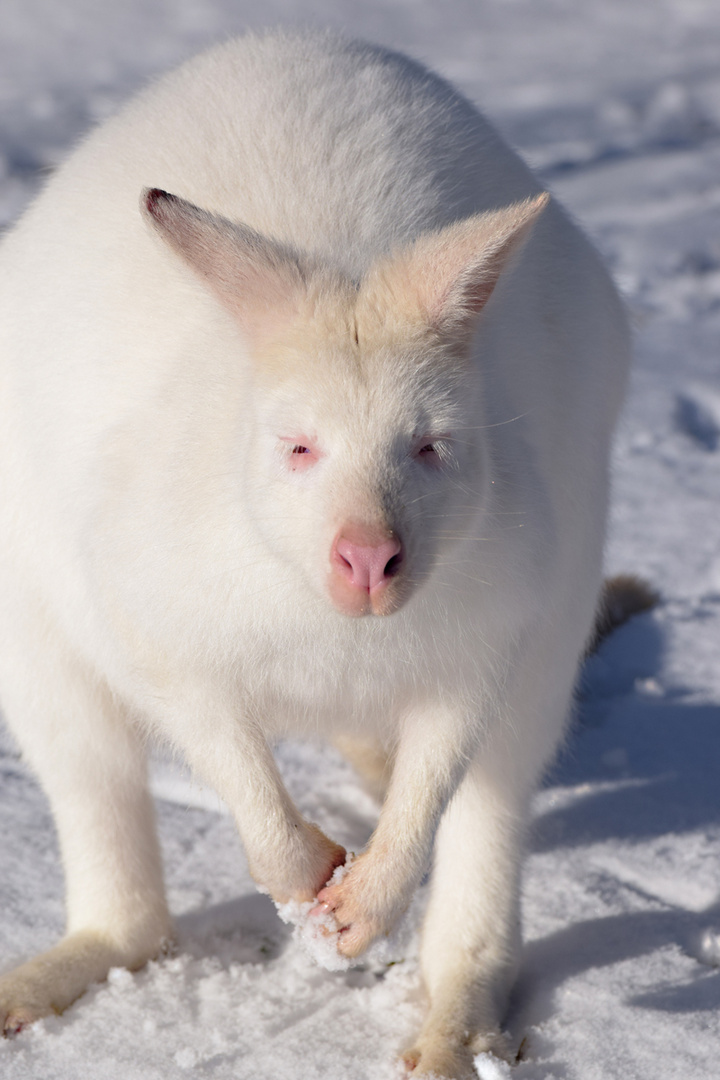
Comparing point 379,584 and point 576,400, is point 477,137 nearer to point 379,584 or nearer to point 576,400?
point 576,400

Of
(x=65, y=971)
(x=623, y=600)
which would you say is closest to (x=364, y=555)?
(x=65, y=971)

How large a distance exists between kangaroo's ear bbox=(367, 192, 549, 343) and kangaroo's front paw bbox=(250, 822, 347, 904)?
3.36 feet

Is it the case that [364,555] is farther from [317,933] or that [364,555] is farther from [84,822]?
[84,822]

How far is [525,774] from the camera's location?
2.81 meters

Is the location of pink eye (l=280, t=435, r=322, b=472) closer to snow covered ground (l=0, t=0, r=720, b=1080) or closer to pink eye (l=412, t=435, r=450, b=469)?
pink eye (l=412, t=435, r=450, b=469)

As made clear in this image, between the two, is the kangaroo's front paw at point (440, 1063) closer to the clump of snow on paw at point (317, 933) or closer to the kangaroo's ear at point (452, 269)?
the clump of snow on paw at point (317, 933)

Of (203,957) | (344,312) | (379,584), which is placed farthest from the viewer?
(203,957)

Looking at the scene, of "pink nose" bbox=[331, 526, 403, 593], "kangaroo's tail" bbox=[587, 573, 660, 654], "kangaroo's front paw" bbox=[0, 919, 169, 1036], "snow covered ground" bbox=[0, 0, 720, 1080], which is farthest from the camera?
"kangaroo's tail" bbox=[587, 573, 660, 654]

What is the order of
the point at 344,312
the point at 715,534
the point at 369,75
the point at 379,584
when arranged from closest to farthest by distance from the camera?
the point at 379,584 → the point at 344,312 → the point at 369,75 → the point at 715,534

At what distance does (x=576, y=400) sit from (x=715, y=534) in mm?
2316

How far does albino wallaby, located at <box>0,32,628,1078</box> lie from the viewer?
2102mm

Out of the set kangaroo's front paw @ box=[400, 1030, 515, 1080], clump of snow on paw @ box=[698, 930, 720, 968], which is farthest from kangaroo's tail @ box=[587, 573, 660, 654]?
kangaroo's front paw @ box=[400, 1030, 515, 1080]

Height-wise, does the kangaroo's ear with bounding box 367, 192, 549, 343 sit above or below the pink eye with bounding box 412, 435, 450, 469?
above

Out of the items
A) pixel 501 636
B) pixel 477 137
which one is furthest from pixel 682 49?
pixel 501 636
